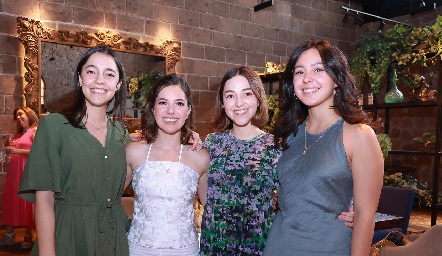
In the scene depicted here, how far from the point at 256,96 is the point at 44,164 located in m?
1.05

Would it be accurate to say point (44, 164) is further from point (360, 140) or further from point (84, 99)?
point (360, 140)

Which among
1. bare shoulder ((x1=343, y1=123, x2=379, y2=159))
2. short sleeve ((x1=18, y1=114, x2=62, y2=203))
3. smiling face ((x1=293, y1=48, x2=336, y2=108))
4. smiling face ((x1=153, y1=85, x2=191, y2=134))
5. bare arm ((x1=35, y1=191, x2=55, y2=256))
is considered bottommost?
bare arm ((x1=35, y1=191, x2=55, y2=256))

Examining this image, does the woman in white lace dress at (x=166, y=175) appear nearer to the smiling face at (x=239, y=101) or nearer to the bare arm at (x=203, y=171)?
the bare arm at (x=203, y=171)

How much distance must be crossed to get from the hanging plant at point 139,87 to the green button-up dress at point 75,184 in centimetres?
427

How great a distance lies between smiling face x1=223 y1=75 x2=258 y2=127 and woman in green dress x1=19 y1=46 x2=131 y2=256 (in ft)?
1.88

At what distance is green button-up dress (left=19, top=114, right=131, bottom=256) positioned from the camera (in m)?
1.61

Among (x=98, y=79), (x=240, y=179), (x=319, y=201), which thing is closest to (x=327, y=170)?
(x=319, y=201)

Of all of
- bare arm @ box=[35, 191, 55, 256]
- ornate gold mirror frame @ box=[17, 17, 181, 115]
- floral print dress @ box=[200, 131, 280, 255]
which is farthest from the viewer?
ornate gold mirror frame @ box=[17, 17, 181, 115]

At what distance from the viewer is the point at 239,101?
2033mm

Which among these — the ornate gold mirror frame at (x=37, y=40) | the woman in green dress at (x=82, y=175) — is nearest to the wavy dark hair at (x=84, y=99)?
the woman in green dress at (x=82, y=175)

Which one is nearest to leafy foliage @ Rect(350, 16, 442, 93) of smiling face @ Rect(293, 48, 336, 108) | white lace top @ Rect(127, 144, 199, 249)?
smiling face @ Rect(293, 48, 336, 108)

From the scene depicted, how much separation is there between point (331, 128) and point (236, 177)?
21.4 inches

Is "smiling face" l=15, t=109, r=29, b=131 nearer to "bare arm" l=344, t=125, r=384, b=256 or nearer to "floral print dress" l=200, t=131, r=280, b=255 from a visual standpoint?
"floral print dress" l=200, t=131, r=280, b=255

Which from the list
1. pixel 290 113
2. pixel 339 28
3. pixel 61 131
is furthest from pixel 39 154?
pixel 339 28
